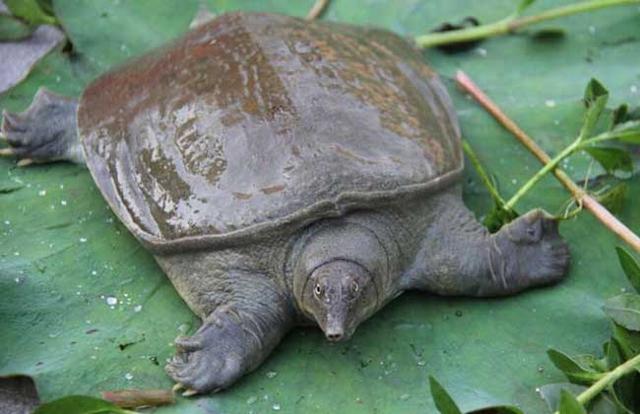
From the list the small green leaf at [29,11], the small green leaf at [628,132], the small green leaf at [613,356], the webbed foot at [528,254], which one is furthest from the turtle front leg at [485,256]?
the small green leaf at [29,11]

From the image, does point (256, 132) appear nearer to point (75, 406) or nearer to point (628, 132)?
point (75, 406)

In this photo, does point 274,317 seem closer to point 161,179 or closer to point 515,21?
point 161,179

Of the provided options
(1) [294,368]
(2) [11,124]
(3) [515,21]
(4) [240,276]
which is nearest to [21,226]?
(2) [11,124]

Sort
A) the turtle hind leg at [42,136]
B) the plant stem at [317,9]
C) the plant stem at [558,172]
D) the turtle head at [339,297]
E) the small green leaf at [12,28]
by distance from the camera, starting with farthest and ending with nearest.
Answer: the plant stem at [317,9] < the small green leaf at [12,28] < the turtle hind leg at [42,136] < the plant stem at [558,172] < the turtle head at [339,297]

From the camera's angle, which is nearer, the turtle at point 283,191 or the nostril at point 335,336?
the nostril at point 335,336

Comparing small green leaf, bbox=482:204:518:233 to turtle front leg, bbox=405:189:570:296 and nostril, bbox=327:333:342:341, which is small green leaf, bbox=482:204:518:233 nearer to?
turtle front leg, bbox=405:189:570:296

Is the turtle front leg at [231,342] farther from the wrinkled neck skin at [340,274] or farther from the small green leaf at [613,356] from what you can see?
the small green leaf at [613,356]
